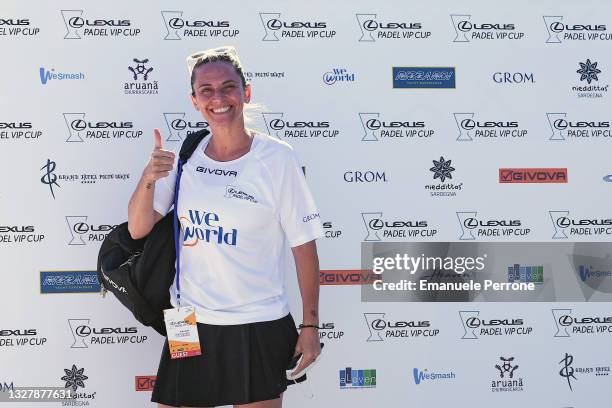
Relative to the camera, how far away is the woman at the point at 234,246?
243 cm

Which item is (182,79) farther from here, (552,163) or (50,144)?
(552,163)

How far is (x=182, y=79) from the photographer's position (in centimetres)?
364

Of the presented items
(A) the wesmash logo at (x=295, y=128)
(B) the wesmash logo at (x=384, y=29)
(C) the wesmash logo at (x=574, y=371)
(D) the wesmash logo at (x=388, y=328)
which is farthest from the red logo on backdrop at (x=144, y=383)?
(C) the wesmash logo at (x=574, y=371)

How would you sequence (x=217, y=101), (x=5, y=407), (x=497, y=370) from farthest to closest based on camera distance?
1. (x=497, y=370)
2. (x=5, y=407)
3. (x=217, y=101)

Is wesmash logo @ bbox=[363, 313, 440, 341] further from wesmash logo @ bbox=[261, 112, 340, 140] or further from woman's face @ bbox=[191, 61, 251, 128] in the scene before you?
woman's face @ bbox=[191, 61, 251, 128]

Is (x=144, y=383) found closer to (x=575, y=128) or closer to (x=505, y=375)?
(x=505, y=375)

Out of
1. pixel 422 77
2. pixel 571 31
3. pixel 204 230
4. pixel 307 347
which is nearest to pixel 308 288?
pixel 307 347

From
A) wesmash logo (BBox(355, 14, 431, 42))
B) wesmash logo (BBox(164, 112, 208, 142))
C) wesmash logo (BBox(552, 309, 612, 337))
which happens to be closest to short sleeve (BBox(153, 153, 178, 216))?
wesmash logo (BBox(164, 112, 208, 142))

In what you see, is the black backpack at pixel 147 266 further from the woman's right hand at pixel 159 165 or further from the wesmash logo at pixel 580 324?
the wesmash logo at pixel 580 324

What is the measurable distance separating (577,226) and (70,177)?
2.96 meters

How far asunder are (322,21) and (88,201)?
1678 mm

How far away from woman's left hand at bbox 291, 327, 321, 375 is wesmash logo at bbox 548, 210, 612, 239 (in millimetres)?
1948

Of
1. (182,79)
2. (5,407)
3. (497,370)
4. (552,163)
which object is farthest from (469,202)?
(5,407)

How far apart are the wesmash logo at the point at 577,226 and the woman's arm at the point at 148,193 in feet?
7.86
